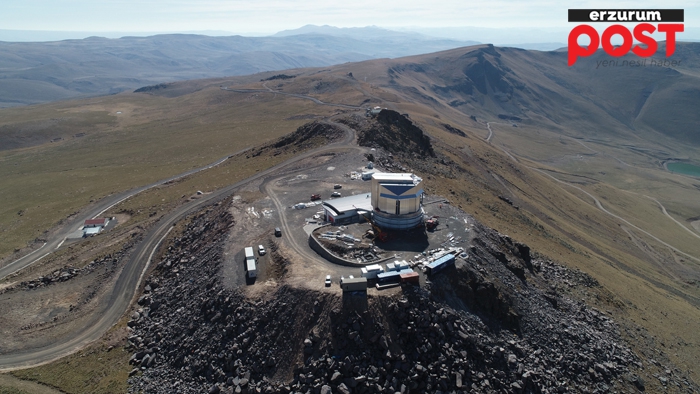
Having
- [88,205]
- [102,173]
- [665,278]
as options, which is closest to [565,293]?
[665,278]

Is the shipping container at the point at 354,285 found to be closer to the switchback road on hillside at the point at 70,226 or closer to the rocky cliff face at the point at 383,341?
the rocky cliff face at the point at 383,341

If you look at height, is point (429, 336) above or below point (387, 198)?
below

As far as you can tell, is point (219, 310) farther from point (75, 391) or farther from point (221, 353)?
point (75, 391)

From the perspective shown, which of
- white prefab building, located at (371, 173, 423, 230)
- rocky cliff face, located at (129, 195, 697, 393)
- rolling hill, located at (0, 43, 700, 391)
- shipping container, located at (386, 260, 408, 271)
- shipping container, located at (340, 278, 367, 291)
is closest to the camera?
rocky cliff face, located at (129, 195, 697, 393)

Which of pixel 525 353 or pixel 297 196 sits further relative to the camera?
pixel 297 196

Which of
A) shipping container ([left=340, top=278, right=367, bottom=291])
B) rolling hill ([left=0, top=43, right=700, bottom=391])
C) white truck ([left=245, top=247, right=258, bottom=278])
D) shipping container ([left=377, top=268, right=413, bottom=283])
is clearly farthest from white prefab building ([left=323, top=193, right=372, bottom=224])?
rolling hill ([left=0, top=43, right=700, bottom=391])

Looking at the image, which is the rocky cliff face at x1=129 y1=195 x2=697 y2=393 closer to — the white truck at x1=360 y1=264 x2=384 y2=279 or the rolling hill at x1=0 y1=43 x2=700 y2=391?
the white truck at x1=360 y1=264 x2=384 y2=279

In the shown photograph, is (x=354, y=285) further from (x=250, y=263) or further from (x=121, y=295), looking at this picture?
(x=121, y=295)
